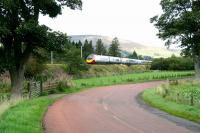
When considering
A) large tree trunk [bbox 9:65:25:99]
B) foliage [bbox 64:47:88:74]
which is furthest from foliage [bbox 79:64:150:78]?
large tree trunk [bbox 9:65:25:99]

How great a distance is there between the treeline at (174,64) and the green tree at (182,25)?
157 ft

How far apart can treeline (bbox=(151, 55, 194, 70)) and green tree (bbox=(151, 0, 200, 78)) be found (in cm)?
4794

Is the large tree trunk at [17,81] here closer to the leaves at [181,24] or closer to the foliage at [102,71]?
the leaves at [181,24]

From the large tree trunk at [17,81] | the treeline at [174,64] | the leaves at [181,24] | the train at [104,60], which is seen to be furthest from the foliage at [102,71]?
the large tree trunk at [17,81]

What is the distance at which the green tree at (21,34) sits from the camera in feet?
95.9

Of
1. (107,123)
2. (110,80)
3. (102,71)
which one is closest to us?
(107,123)

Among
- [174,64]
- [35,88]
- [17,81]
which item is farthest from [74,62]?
[174,64]

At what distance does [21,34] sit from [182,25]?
35.1 m

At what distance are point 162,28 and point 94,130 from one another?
170 ft

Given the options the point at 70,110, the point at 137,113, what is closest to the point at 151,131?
the point at 137,113

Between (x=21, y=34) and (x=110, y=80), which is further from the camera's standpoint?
(x=110, y=80)

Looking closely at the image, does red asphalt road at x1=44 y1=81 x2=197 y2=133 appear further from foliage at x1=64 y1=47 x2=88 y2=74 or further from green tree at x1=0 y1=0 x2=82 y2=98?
foliage at x1=64 y1=47 x2=88 y2=74

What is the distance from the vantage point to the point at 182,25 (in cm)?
5928

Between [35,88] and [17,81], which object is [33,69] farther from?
[17,81]
